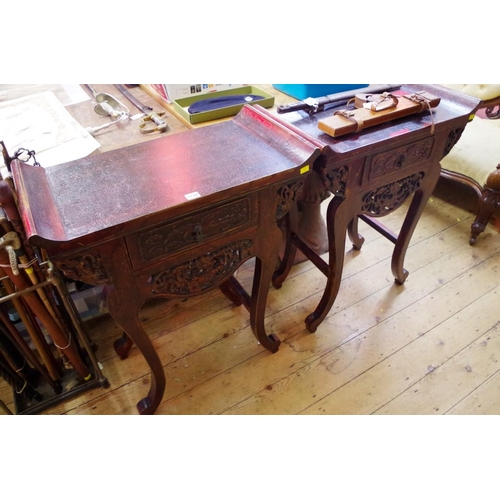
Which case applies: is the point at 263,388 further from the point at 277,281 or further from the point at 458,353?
the point at 458,353

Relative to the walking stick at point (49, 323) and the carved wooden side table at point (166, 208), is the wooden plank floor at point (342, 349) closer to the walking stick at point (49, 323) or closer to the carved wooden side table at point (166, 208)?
the walking stick at point (49, 323)

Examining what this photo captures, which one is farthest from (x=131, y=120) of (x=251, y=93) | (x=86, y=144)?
(x=251, y=93)

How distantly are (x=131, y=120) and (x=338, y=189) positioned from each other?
99 centimetres

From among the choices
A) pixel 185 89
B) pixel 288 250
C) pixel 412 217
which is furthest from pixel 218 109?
pixel 412 217

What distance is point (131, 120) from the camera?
5.39ft

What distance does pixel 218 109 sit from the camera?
156cm

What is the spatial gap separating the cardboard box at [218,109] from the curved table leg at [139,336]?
2.84ft

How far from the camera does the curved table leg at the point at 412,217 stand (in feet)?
4.58

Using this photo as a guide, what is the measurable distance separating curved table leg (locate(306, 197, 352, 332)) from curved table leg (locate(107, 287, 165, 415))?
66 centimetres

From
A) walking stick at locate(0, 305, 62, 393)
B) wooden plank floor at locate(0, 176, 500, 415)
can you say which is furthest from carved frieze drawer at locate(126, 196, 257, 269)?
wooden plank floor at locate(0, 176, 500, 415)

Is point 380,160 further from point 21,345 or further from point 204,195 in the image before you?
point 21,345

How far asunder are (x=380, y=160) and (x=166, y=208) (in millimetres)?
694

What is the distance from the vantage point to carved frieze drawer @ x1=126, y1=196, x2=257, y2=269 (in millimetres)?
888

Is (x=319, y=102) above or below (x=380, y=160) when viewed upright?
above
